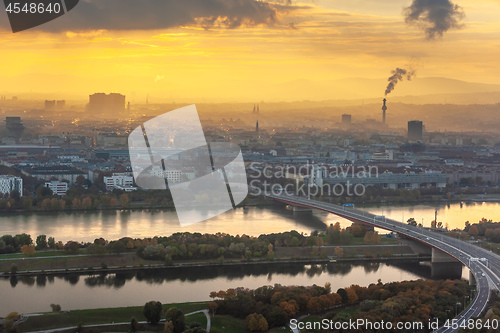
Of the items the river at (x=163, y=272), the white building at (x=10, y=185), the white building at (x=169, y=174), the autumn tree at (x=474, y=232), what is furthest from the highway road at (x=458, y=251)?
the white building at (x=10, y=185)

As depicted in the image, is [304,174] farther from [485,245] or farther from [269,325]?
[269,325]

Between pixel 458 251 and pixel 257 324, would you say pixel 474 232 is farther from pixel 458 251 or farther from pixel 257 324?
pixel 257 324

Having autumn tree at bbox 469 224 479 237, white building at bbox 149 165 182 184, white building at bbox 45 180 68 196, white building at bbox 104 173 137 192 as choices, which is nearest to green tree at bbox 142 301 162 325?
autumn tree at bbox 469 224 479 237

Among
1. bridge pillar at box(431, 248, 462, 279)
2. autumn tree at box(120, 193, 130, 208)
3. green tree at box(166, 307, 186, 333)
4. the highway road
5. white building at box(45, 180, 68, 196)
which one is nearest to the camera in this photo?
green tree at box(166, 307, 186, 333)

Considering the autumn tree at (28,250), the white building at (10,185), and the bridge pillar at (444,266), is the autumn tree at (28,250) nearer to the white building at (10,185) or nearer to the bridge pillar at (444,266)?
the bridge pillar at (444,266)

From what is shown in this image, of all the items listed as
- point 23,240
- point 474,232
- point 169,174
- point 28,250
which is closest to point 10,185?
point 169,174

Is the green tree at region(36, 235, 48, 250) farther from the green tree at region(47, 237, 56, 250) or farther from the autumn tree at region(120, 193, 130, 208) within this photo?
the autumn tree at region(120, 193, 130, 208)
